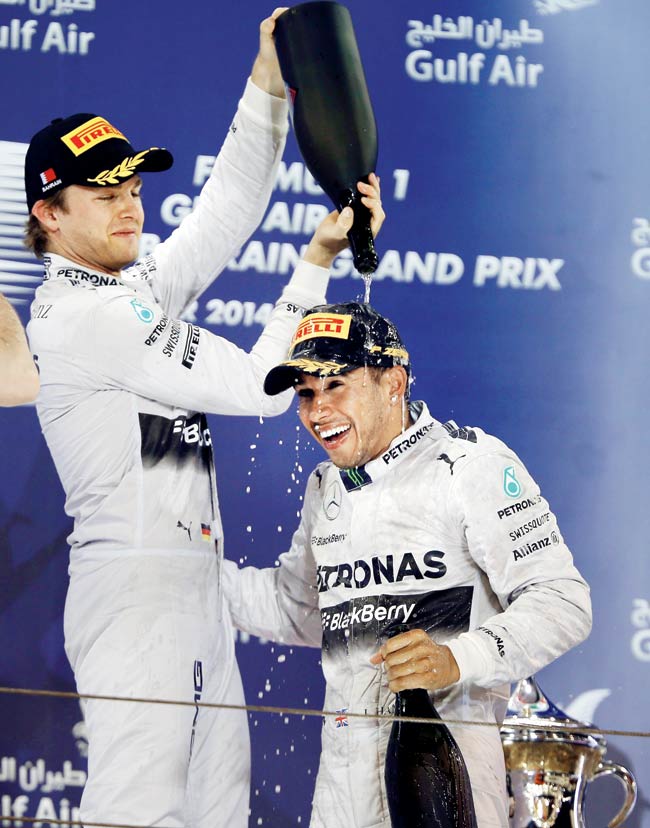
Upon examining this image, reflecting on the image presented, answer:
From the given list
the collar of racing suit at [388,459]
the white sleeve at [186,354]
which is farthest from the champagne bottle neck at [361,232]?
the collar of racing suit at [388,459]

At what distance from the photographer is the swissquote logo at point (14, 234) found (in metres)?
2.88

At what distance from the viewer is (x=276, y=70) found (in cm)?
238

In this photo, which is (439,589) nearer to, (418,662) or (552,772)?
(418,662)

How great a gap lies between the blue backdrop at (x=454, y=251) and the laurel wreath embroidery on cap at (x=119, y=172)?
1.78 ft

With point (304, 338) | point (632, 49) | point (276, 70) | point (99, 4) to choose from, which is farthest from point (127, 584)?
point (632, 49)

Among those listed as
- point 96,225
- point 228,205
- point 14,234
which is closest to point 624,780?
point 228,205

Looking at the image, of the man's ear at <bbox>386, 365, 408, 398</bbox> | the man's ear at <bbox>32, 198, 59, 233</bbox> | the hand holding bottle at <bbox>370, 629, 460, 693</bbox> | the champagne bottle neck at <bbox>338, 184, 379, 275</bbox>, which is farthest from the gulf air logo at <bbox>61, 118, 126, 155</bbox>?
the hand holding bottle at <bbox>370, 629, 460, 693</bbox>

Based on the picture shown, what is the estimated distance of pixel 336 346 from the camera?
2.10 metres

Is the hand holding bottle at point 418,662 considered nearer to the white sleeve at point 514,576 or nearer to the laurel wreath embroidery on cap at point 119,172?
the white sleeve at point 514,576

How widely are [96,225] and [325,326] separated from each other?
1.63 feet

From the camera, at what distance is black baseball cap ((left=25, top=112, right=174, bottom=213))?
2.33 meters

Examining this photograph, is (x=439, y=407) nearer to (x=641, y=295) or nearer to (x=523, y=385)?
(x=523, y=385)

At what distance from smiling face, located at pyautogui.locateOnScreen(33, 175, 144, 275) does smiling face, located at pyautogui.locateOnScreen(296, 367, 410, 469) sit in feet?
1.50

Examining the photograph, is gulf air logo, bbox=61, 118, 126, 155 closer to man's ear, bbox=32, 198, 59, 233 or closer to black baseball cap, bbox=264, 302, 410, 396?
man's ear, bbox=32, 198, 59, 233
